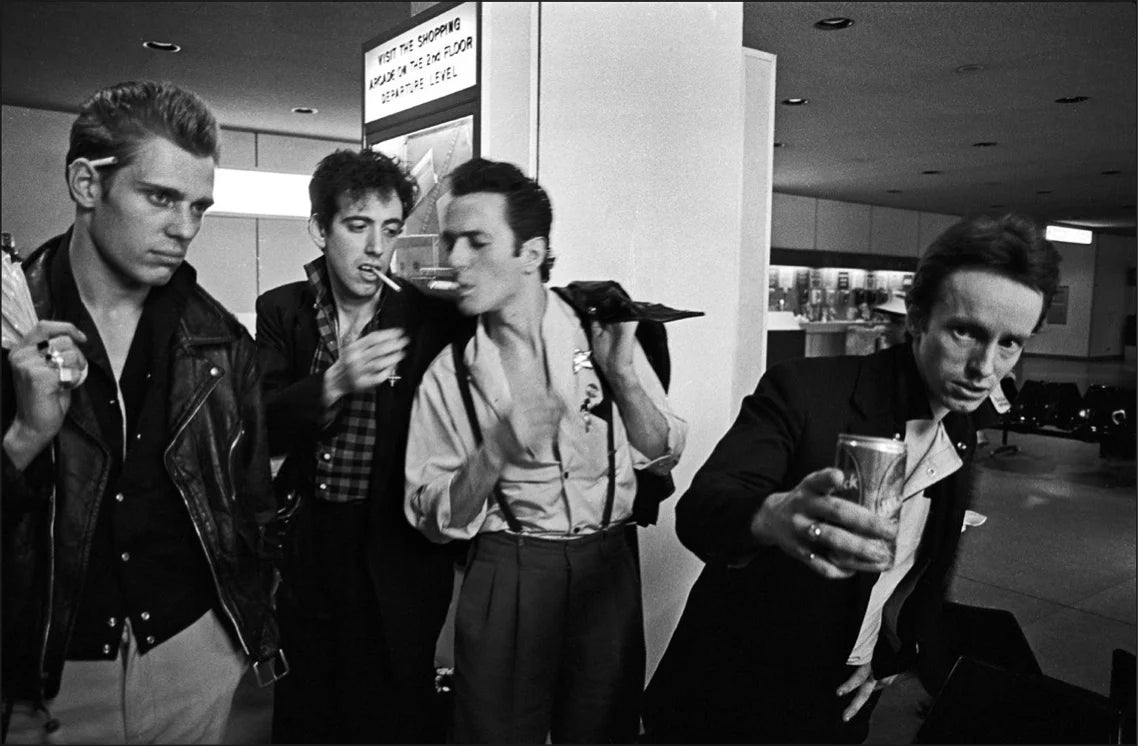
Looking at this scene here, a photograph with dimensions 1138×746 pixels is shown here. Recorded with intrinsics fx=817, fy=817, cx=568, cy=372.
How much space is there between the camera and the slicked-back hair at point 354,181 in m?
1.32

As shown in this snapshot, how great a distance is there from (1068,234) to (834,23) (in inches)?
28.7

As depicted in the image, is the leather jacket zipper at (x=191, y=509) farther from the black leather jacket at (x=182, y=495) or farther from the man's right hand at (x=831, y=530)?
the man's right hand at (x=831, y=530)

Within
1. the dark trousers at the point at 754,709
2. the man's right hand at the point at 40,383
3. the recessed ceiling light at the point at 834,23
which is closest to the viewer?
the man's right hand at the point at 40,383

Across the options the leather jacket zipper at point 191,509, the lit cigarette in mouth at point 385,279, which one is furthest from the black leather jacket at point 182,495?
the lit cigarette in mouth at point 385,279

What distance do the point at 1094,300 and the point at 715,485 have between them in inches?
65.3

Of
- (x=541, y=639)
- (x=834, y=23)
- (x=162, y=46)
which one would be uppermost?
(x=834, y=23)

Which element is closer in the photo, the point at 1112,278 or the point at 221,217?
the point at 221,217

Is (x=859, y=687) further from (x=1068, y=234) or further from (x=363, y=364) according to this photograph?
(x=363, y=364)

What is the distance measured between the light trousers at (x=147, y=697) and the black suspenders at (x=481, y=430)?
19.3 inches

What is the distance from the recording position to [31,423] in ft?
3.45

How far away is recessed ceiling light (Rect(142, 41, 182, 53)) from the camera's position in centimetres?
130

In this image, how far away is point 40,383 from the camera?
1.03 metres

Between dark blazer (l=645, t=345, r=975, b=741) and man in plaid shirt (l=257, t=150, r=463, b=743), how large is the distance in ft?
1.68

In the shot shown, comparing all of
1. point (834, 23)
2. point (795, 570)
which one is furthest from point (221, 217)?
point (834, 23)
